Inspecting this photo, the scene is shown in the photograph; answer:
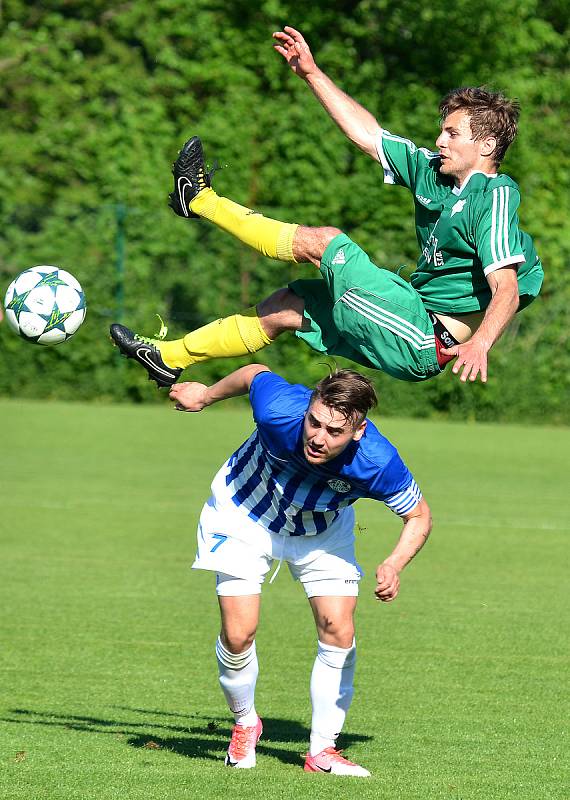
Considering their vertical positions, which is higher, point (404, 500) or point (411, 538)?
point (404, 500)

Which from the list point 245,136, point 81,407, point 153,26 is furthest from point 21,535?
point 153,26

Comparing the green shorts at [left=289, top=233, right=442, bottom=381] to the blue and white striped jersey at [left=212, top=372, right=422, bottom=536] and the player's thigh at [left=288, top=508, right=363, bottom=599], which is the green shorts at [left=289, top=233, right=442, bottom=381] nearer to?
the blue and white striped jersey at [left=212, top=372, right=422, bottom=536]

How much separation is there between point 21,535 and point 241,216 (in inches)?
289

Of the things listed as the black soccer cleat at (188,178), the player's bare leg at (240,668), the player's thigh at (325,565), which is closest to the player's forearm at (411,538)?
the player's thigh at (325,565)

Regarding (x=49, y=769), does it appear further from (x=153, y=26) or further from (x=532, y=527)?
(x=153, y=26)

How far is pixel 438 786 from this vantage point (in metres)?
5.90

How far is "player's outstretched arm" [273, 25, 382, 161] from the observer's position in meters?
6.68

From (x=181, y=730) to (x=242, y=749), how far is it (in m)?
0.79

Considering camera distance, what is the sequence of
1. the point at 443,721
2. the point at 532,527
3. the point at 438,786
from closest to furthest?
the point at 438,786
the point at 443,721
the point at 532,527

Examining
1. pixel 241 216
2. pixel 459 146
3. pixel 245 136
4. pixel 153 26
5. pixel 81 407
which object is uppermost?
pixel 153 26

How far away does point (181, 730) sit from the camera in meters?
7.03

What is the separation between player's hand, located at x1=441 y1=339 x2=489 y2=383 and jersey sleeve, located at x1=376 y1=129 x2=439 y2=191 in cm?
123

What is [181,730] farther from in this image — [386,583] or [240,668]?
[386,583]

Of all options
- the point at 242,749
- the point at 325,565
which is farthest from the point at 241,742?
the point at 325,565
